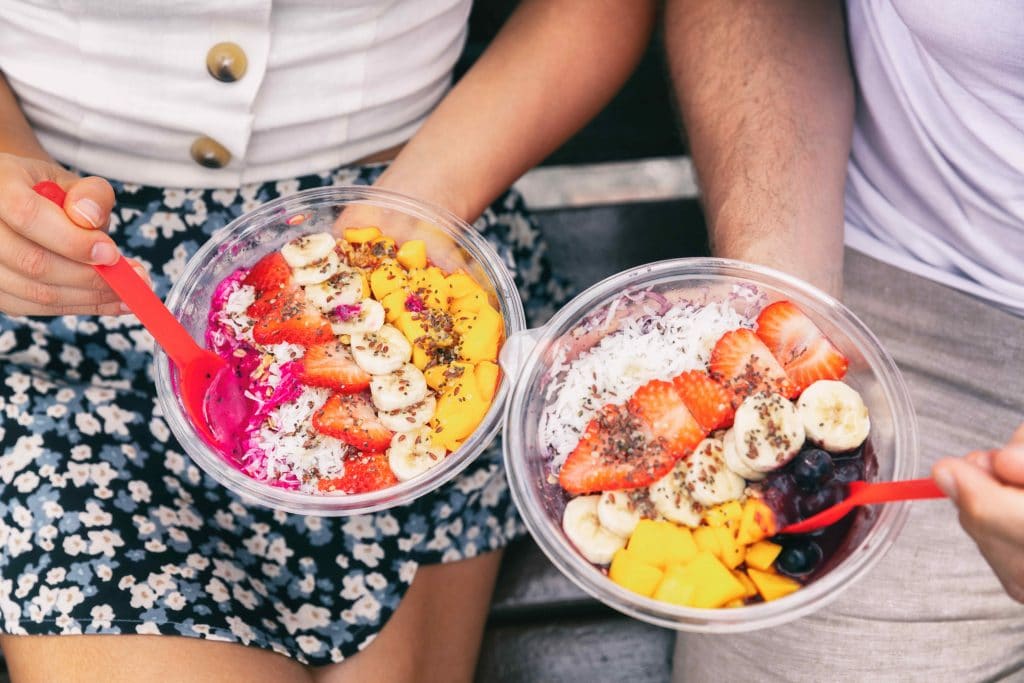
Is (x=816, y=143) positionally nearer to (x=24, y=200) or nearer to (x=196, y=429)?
(x=196, y=429)

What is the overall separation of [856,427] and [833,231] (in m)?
0.54

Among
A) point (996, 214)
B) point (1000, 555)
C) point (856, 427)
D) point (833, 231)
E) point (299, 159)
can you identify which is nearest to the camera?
point (1000, 555)

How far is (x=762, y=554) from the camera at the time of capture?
3.60 feet

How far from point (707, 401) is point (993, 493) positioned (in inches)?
14.4

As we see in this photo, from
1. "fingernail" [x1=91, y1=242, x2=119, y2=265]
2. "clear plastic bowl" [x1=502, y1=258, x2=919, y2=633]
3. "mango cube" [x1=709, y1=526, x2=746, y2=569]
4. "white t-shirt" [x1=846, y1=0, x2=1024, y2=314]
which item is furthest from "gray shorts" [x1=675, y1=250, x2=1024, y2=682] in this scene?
"fingernail" [x1=91, y1=242, x2=119, y2=265]

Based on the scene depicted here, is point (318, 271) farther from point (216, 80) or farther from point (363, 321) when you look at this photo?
point (216, 80)

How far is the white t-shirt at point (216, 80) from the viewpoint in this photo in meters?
1.45

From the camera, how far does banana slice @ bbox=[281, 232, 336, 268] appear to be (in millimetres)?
1386

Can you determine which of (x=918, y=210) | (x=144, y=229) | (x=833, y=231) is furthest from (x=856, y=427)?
(x=144, y=229)

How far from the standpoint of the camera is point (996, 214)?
4.82 feet

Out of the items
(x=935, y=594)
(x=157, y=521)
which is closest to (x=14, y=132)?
(x=157, y=521)

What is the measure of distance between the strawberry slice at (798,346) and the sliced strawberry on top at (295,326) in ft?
2.18

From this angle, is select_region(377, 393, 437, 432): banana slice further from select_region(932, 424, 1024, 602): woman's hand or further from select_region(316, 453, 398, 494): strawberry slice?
select_region(932, 424, 1024, 602): woman's hand

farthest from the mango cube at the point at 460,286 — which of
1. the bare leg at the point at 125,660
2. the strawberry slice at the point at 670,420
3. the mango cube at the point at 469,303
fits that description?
the bare leg at the point at 125,660
